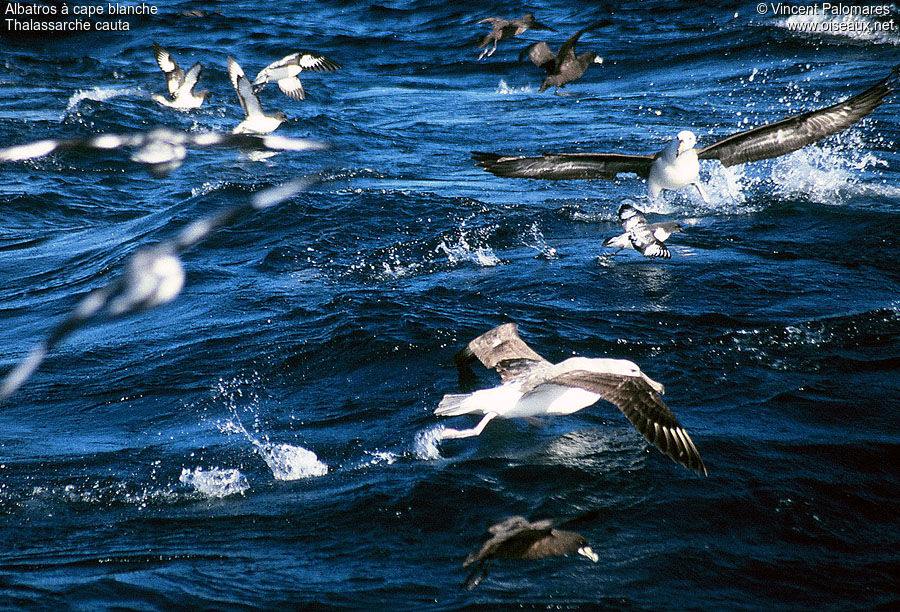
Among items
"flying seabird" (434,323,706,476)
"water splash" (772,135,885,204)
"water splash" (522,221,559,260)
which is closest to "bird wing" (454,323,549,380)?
"flying seabird" (434,323,706,476)

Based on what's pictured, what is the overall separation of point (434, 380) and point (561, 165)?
302cm

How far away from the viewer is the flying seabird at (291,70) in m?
15.4

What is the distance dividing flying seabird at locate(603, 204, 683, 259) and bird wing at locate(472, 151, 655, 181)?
0.49m


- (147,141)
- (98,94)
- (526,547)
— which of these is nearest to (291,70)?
(98,94)

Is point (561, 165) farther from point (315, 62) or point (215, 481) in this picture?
point (315, 62)

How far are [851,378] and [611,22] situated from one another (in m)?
17.1

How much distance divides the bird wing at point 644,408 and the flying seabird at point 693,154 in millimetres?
2955

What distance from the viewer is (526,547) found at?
435 centimetres

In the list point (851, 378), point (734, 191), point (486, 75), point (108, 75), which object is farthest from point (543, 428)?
point (108, 75)

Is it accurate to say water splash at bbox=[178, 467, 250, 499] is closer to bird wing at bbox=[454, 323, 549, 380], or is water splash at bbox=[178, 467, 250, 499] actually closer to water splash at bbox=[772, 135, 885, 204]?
bird wing at bbox=[454, 323, 549, 380]

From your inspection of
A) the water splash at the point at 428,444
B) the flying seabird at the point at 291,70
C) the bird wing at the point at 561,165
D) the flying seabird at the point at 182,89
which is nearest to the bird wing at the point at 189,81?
the flying seabird at the point at 182,89

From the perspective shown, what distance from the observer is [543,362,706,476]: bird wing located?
4838 mm

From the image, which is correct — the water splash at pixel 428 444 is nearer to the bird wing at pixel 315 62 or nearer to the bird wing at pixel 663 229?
the bird wing at pixel 663 229

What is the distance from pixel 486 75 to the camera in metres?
19.0
